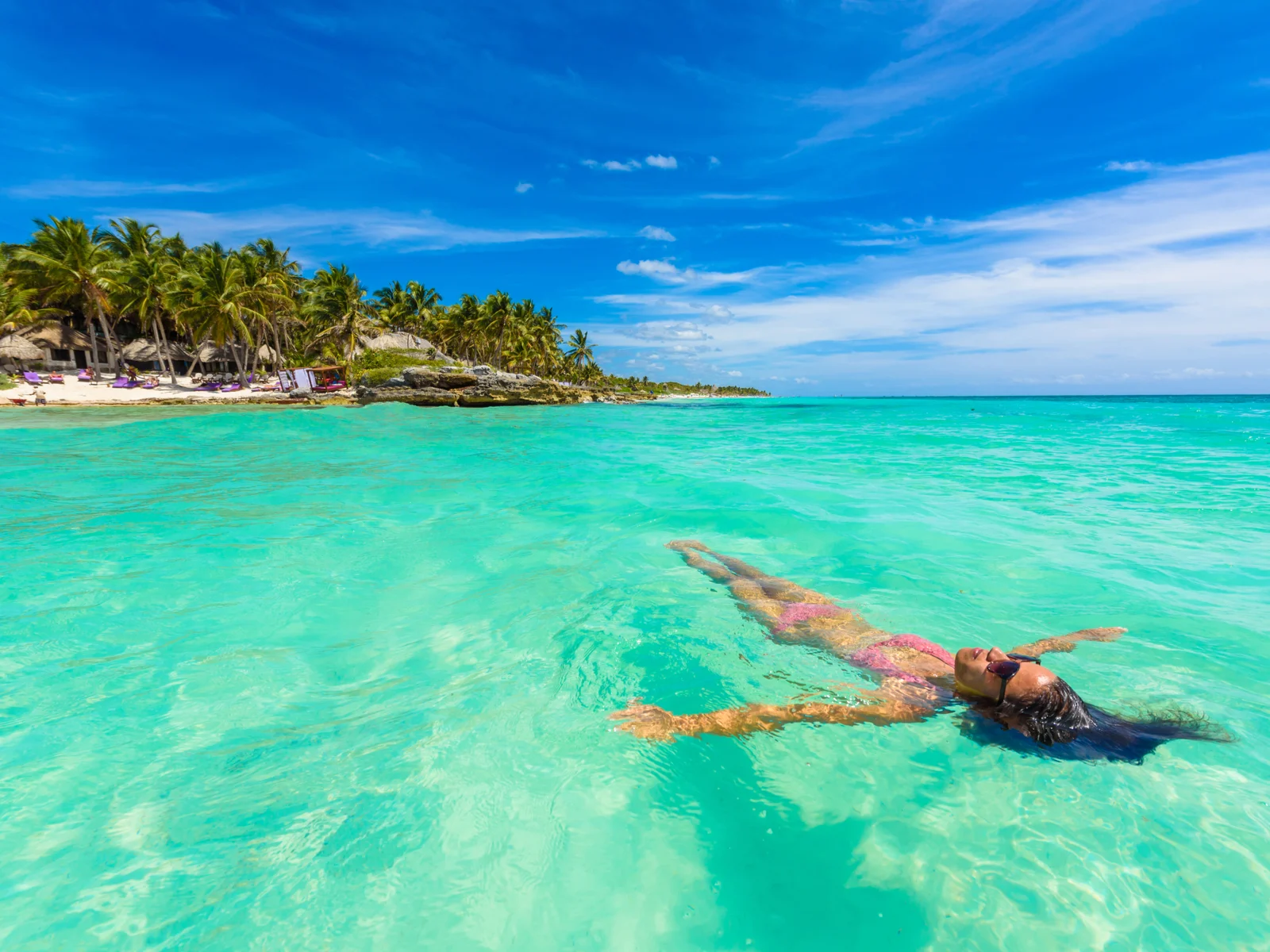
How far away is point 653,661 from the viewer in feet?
13.2

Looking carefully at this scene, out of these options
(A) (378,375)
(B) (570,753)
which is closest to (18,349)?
(A) (378,375)

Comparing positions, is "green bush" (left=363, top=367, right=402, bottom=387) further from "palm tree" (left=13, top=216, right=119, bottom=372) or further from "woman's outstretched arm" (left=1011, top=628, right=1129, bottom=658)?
"woman's outstretched arm" (left=1011, top=628, right=1129, bottom=658)

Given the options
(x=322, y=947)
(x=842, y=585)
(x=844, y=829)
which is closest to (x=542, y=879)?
(x=322, y=947)

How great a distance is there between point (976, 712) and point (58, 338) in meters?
66.7

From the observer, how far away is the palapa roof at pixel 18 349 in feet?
131

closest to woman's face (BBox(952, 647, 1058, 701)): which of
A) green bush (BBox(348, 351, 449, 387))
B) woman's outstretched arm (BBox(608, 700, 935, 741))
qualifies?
woman's outstretched arm (BBox(608, 700, 935, 741))

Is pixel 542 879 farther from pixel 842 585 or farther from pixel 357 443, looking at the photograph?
pixel 357 443

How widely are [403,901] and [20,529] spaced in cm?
867

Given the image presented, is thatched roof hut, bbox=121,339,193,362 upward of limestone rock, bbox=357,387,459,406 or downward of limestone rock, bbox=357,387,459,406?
upward

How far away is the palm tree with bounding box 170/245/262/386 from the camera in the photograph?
128 feet

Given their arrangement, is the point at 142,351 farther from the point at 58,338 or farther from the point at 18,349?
the point at 18,349

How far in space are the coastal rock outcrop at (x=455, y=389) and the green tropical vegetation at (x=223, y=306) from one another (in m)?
4.11

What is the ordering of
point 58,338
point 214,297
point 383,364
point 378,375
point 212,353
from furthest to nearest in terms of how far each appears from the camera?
point 383,364 → point 212,353 → point 378,375 → point 58,338 → point 214,297

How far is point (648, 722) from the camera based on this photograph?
3.22 metres
